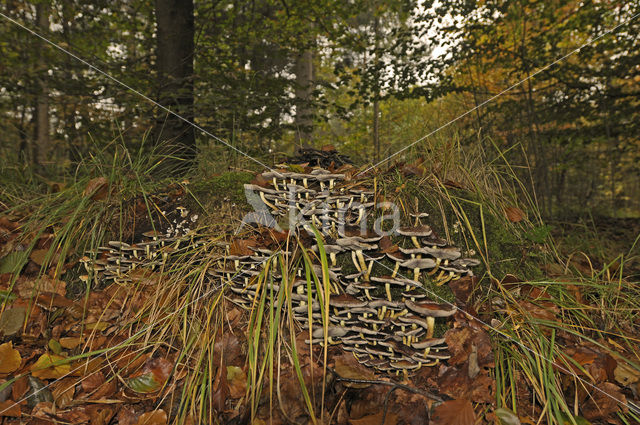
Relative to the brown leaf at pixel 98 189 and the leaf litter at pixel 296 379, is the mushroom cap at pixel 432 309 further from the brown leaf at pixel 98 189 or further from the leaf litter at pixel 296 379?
the brown leaf at pixel 98 189

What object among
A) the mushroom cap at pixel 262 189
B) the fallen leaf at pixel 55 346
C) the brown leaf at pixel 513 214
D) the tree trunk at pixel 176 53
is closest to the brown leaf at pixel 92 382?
the fallen leaf at pixel 55 346

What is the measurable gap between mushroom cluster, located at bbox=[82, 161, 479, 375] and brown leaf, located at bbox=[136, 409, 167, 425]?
607 mm

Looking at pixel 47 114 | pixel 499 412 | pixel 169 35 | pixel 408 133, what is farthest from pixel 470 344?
pixel 47 114

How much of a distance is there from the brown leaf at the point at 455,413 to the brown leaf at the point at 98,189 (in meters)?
2.58

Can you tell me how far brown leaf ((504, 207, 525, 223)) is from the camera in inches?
95.2

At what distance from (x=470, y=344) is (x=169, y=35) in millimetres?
4989

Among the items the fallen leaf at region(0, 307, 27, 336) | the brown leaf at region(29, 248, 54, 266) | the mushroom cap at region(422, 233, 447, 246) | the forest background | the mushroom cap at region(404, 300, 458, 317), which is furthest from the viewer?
the forest background

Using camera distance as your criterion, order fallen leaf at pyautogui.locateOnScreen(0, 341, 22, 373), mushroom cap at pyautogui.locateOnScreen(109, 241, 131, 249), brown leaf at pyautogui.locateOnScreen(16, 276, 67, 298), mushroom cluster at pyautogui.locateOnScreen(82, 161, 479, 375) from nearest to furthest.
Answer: mushroom cluster at pyautogui.locateOnScreen(82, 161, 479, 375) → fallen leaf at pyautogui.locateOnScreen(0, 341, 22, 373) → mushroom cap at pyautogui.locateOnScreen(109, 241, 131, 249) → brown leaf at pyautogui.locateOnScreen(16, 276, 67, 298)

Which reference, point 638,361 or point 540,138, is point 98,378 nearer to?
point 638,361

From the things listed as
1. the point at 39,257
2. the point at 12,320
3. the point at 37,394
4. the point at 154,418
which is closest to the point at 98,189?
the point at 39,257

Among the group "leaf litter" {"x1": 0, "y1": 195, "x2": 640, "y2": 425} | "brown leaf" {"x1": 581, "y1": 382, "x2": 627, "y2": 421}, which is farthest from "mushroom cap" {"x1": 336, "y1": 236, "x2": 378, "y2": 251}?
"brown leaf" {"x1": 581, "y1": 382, "x2": 627, "y2": 421}

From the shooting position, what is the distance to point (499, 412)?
1420 millimetres

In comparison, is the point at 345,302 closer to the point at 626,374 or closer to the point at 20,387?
the point at 626,374

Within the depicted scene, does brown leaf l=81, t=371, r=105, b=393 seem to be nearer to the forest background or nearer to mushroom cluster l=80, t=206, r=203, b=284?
mushroom cluster l=80, t=206, r=203, b=284
